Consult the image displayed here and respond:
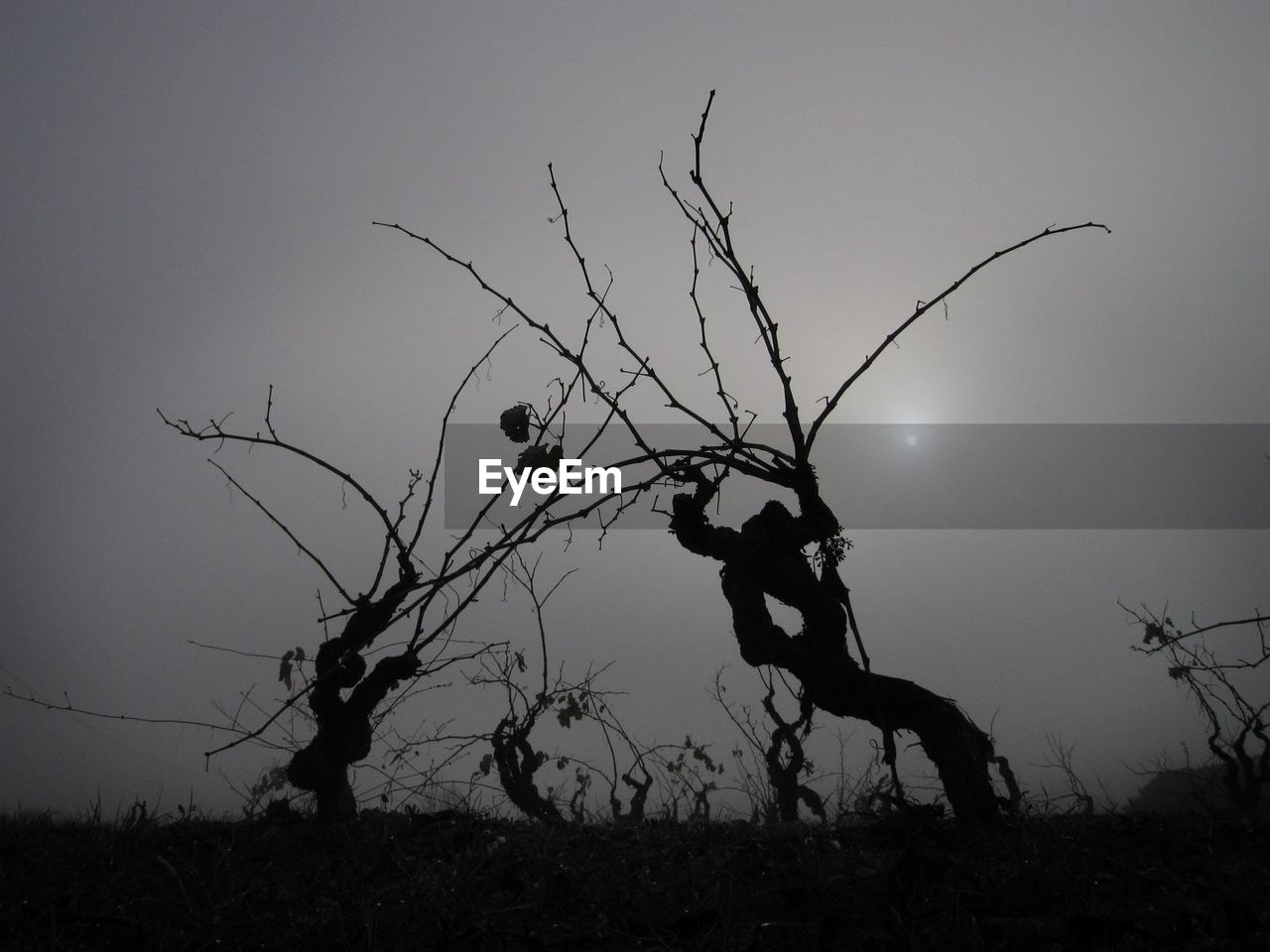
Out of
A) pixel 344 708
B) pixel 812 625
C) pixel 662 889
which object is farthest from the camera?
pixel 344 708

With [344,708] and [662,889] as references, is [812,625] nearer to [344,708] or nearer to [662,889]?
[662,889]

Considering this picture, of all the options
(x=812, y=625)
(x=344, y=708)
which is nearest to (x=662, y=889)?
(x=812, y=625)

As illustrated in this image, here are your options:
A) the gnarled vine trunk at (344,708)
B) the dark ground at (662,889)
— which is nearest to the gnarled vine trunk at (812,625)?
the dark ground at (662,889)

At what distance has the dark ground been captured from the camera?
204 cm

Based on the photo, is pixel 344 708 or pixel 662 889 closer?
pixel 662 889

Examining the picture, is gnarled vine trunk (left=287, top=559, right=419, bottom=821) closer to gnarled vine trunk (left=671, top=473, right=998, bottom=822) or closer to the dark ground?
the dark ground

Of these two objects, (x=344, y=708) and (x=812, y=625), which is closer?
(x=812, y=625)

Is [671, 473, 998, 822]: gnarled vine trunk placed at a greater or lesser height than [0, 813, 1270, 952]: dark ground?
greater

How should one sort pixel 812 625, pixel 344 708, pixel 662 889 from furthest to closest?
1. pixel 344 708
2. pixel 812 625
3. pixel 662 889

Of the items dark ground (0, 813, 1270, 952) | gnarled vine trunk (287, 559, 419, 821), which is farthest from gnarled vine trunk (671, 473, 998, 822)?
gnarled vine trunk (287, 559, 419, 821)

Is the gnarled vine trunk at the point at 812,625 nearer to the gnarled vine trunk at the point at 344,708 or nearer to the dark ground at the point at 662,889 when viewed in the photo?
the dark ground at the point at 662,889

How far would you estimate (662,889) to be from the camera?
2.45m

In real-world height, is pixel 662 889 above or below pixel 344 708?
below

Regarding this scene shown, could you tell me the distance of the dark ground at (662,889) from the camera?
2.04m
